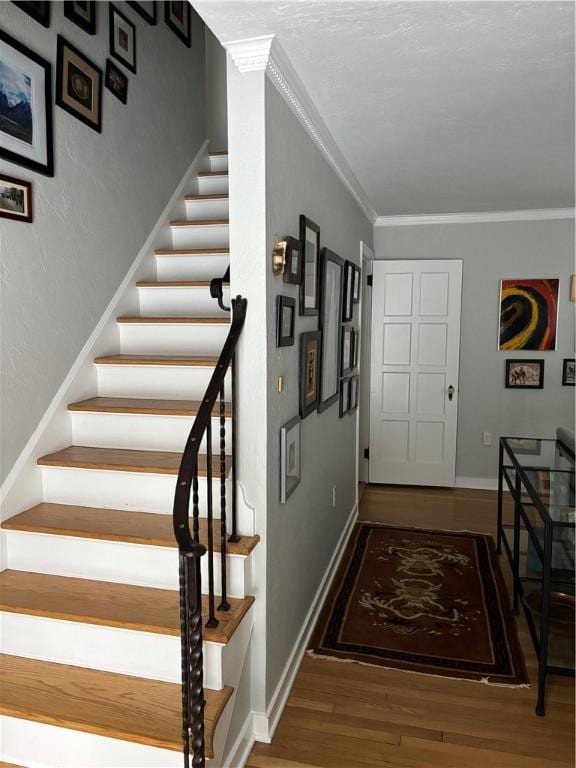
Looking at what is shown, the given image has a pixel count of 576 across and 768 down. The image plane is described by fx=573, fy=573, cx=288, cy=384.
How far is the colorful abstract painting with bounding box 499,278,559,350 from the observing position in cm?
501

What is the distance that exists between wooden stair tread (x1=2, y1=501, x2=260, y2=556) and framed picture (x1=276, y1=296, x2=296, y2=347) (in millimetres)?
751

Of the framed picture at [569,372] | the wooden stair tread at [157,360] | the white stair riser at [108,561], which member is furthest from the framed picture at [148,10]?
the framed picture at [569,372]

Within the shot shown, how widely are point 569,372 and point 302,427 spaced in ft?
11.1

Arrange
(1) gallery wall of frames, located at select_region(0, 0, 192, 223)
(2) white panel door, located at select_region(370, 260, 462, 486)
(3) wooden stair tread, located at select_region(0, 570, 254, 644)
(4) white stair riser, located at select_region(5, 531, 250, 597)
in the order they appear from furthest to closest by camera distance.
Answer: (2) white panel door, located at select_region(370, 260, 462, 486) → (1) gallery wall of frames, located at select_region(0, 0, 192, 223) → (4) white stair riser, located at select_region(5, 531, 250, 597) → (3) wooden stair tread, located at select_region(0, 570, 254, 644)

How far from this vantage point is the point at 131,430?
2590mm

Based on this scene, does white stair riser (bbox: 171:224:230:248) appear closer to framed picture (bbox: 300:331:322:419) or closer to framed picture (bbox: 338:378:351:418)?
framed picture (bbox: 300:331:322:419)

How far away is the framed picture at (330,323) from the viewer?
302cm

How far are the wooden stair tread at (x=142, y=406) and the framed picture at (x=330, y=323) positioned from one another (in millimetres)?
749

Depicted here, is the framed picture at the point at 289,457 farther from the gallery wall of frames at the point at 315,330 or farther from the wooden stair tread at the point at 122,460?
the wooden stair tread at the point at 122,460

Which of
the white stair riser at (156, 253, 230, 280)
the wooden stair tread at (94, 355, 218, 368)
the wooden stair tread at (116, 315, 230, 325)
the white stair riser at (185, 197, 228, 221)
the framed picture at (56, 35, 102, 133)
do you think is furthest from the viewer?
the white stair riser at (185, 197, 228, 221)

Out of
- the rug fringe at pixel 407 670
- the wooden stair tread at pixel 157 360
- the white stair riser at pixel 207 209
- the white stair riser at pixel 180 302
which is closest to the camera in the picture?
the rug fringe at pixel 407 670

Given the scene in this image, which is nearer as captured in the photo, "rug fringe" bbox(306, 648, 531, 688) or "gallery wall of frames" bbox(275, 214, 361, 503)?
"gallery wall of frames" bbox(275, 214, 361, 503)

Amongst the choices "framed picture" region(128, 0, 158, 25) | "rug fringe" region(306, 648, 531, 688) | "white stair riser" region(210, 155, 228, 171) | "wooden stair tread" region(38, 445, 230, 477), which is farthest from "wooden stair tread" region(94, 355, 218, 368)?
"framed picture" region(128, 0, 158, 25)

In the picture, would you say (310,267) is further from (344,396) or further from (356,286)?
(356,286)
